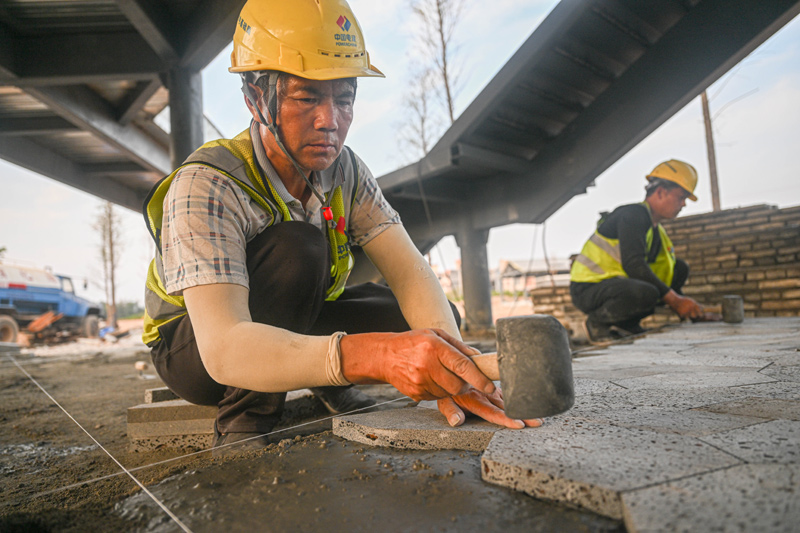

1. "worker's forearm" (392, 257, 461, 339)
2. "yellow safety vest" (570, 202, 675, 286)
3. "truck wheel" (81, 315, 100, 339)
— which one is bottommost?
"truck wheel" (81, 315, 100, 339)

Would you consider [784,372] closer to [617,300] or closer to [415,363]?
[415,363]

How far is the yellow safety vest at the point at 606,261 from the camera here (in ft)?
15.3

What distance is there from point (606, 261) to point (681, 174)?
1.09 metres

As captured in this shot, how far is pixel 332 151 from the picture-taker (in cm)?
172

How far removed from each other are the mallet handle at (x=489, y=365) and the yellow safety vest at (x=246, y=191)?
96cm

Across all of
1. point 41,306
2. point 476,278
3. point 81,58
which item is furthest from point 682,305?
point 41,306

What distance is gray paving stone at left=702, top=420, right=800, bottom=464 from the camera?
1.03m

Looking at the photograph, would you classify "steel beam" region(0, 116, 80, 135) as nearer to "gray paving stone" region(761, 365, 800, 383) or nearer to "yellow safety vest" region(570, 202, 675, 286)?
"yellow safety vest" region(570, 202, 675, 286)

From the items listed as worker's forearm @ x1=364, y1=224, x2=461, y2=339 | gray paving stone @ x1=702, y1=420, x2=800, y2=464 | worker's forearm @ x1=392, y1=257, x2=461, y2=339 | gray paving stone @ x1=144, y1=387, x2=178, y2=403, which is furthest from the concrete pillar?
gray paving stone @ x1=702, y1=420, x2=800, y2=464

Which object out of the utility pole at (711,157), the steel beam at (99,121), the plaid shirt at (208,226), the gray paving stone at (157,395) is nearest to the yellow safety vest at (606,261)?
the plaid shirt at (208,226)

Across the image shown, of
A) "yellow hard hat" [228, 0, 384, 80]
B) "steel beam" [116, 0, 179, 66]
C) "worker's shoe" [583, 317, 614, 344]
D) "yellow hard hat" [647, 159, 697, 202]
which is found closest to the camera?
"yellow hard hat" [228, 0, 384, 80]

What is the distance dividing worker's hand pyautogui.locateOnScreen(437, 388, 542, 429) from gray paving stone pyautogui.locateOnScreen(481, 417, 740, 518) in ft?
0.36

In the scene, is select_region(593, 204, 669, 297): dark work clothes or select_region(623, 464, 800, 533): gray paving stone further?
select_region(593, 204, 669, 297): dark work clothes

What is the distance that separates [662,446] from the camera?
3.75ft
